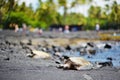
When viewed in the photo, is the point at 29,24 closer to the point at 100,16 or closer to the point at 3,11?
the point at 100,16

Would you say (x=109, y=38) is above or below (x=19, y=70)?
below

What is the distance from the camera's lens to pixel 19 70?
A: 45.9 feet

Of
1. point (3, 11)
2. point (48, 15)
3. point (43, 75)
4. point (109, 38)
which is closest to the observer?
point (43, 75)

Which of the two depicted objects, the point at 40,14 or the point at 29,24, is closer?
the point at 29,24

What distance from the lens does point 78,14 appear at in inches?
4505

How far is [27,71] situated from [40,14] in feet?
278

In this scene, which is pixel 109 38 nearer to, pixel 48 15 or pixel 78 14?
pixel 48 15

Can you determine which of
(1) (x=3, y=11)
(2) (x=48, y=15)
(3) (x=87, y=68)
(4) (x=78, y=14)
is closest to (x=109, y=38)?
(1) (x=3, y=11)

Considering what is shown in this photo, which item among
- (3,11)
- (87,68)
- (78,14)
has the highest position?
(3,11)

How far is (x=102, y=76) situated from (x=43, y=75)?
2123mm

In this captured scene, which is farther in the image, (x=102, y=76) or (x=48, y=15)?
(x=48, y=15)

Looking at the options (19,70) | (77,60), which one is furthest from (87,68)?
(19,70)

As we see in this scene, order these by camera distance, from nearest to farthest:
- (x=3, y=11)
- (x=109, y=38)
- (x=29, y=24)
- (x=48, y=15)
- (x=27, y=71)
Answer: (x=27, y=71)
(x=3, y=11)
(x=109, y=38)
(x=29, y=24)
(x=48, y=15)

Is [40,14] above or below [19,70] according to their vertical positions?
below
